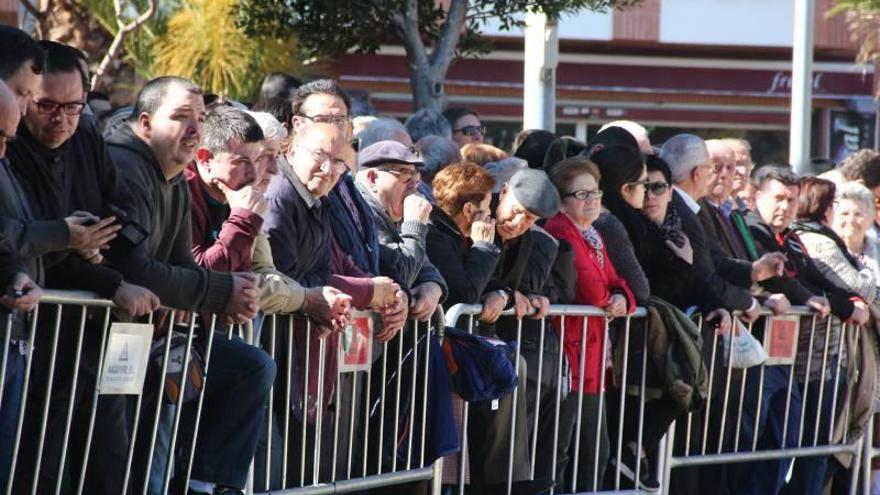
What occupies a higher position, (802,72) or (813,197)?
(802,72)

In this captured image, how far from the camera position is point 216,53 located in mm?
18875

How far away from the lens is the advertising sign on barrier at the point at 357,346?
6.51 metres

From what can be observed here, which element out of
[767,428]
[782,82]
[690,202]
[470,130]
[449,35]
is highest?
[782,82]

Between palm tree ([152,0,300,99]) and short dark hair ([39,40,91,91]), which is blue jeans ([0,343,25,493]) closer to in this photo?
short dark hair ([39,40,91,91])

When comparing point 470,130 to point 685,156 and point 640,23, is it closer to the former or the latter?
point 685,156

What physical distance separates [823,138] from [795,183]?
16.3m

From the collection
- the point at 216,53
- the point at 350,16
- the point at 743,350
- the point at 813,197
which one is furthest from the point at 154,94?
the point at 216,53

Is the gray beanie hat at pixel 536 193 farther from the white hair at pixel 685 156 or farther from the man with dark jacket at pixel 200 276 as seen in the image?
the man with dark jacket at pixel 200 276

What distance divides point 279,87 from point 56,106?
4034 millimetres

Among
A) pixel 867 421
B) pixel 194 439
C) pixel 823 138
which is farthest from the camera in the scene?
pixel 823 138

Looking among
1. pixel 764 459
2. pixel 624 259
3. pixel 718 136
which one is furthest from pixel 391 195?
pixel 718 136

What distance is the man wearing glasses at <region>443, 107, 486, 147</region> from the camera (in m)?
10.7

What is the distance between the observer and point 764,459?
895 cm

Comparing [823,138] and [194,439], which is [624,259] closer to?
[194,439]
